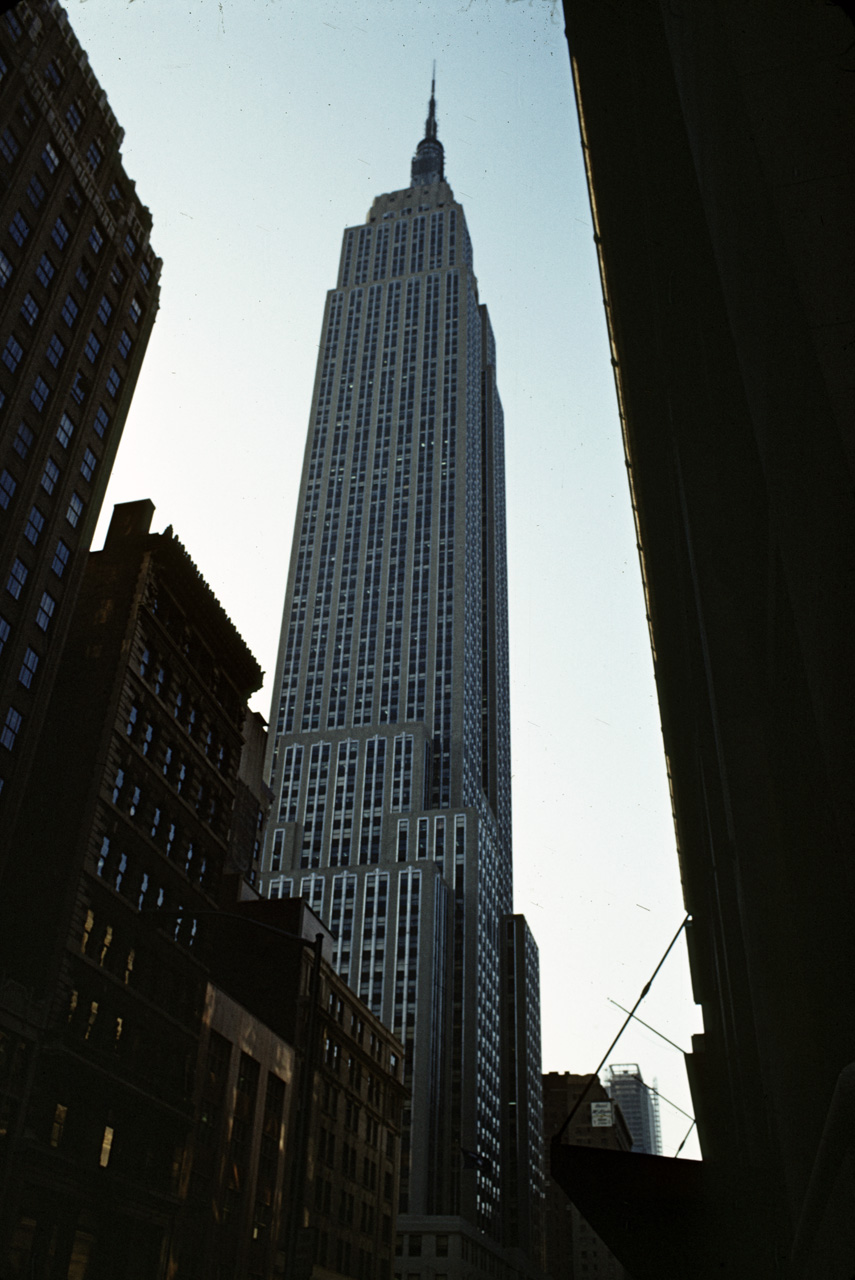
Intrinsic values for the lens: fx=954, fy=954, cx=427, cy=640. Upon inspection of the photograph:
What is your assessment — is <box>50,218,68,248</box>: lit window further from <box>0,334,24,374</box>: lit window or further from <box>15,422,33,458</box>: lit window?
<box>15,422,33,458</box>: lit window

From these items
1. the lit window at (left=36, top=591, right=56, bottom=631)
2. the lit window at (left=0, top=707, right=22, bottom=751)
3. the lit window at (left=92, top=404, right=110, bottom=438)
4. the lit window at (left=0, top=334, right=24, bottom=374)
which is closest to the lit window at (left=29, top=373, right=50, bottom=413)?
the lit window at (left=0, top=334, right=24, bottom=374)

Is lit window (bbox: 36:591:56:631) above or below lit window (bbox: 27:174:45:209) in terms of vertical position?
below

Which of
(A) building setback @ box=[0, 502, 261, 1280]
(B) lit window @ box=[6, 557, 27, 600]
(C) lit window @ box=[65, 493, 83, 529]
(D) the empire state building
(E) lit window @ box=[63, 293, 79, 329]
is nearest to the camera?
(A) building setback @ box=[0, 502, 261, 1280]

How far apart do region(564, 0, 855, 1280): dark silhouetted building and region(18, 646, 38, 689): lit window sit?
41568 mm

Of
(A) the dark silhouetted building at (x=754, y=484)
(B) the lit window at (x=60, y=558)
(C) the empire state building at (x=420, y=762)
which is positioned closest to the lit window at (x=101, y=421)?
(B) the lit window at (x=60, y=558)

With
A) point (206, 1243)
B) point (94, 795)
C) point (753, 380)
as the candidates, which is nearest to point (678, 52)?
point (753, 380)

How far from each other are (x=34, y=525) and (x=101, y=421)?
39.2 ft

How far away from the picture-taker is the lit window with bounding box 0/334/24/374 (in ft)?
178

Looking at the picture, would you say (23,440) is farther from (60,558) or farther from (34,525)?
(60,558)

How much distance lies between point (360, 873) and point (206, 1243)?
9018cm

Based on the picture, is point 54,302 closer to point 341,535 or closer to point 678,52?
point 678,52

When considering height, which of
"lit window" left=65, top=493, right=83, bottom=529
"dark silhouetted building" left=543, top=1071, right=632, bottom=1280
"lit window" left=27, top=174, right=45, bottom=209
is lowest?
"dark silhouetted building" left=543, top=1071, right=632, bottom=1280

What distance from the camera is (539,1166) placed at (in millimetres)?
155875

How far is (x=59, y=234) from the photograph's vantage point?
61031 millimetres
